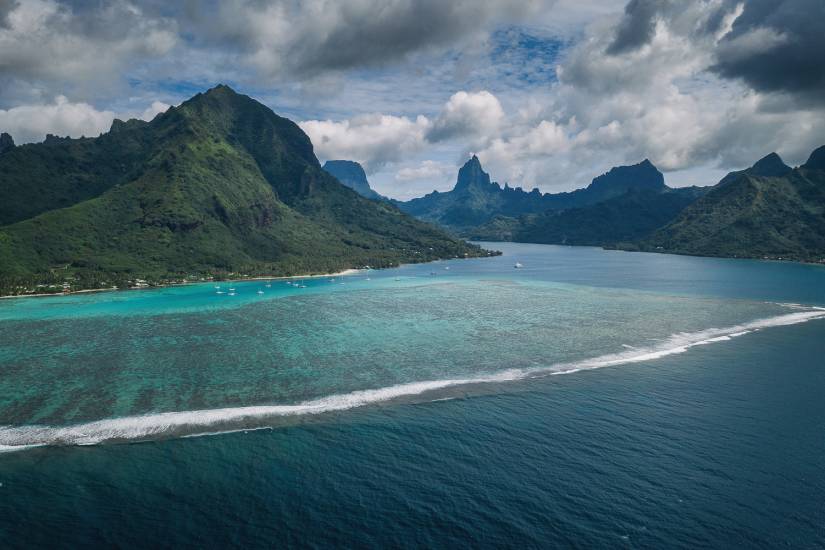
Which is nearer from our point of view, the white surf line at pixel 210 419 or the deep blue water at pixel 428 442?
the deep blue water at pixel 428 442

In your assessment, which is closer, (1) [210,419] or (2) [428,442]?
(2) [428,442]

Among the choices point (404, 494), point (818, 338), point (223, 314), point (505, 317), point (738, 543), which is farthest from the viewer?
point (223, 314)

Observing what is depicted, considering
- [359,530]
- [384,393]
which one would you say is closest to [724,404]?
[384,393]

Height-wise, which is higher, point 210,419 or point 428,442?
point 210,419

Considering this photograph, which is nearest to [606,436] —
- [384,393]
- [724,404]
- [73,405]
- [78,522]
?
[724,404]

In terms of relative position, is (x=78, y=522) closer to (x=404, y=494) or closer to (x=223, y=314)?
(x=404, y=494)

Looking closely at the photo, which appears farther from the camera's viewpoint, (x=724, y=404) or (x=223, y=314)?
(x=223, y=314)

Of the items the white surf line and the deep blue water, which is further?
the white surf line

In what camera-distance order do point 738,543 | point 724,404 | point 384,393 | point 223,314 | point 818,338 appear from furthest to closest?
1. point 223,314
2. point 818,338
3. point 384,393
4. point 724,404
5. point 738,543
